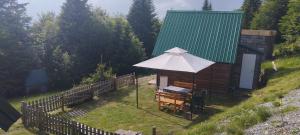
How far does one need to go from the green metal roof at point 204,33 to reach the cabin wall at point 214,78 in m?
0.66

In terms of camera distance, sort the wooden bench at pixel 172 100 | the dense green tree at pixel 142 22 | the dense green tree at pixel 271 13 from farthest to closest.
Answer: the dense green tree at pixel 271 13, the dense green tree at pixel 142 22, the wooden bench at pixel 172 100

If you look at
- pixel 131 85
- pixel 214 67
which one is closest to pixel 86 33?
pixel 131 85

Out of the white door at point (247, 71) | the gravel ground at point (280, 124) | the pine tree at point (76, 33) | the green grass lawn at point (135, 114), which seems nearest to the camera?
the gravel ground at point (280, 124)

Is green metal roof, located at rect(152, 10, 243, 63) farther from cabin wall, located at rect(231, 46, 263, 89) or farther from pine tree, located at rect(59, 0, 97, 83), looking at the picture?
Result: pine tree, located at rect(59, 0, 97, 83)

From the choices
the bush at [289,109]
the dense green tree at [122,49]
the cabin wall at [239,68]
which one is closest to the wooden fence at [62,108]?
the bush at [289,109]

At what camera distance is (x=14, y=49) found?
90.7ft

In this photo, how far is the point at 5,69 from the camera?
27.0 m

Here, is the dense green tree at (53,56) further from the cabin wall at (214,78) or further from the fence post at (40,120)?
the fence post at (40,120)

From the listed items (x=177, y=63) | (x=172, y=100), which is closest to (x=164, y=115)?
(x=172, y=100)

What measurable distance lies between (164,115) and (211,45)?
7065 millimetres

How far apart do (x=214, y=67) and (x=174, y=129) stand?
7649 mm

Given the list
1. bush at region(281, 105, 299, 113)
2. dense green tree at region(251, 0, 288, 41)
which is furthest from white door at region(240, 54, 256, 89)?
dense green tree at region(251, 0, 288, 41)

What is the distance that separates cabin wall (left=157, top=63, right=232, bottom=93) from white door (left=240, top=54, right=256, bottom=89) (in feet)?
5.40

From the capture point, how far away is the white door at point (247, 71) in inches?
853
